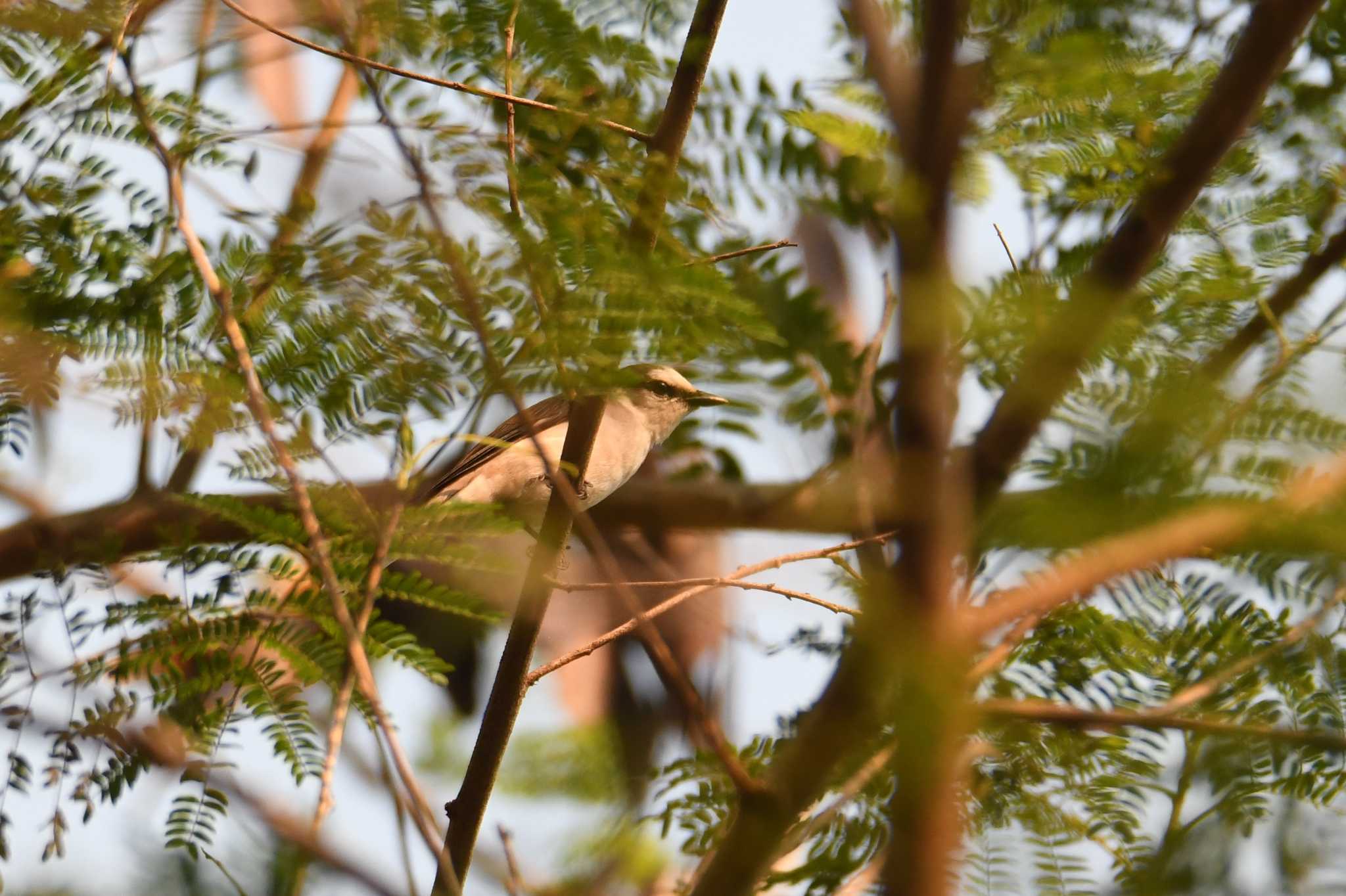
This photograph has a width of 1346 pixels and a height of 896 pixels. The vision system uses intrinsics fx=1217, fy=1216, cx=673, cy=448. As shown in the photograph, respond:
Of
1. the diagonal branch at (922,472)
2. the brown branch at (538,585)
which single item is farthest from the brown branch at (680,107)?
the diagonal branch at (922,472)

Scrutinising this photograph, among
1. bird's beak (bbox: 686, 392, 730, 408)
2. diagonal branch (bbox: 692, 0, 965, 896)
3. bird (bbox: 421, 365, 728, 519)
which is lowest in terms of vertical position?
diagonal branch (bbox: 692, 0, 965, 896)

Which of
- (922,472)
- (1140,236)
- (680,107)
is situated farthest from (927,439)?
(680,107)

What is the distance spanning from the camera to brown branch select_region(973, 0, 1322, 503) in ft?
4.84

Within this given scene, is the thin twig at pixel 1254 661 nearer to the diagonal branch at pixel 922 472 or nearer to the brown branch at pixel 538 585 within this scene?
the diagonal branch at pixel 922 472

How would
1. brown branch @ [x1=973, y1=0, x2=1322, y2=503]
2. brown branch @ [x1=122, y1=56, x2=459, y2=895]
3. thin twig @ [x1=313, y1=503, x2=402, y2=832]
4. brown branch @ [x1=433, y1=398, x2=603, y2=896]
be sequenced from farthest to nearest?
brown branch @ [x1=433, y1=398, x2=603, y2=896] < thin twig @ [x1=313, y1=503, x2=402, y2=832] < brown branch @ [x1=122, y1=56, x2=459, y2=895] < brown branch @ [x1=973, y1=0, x2=1322, y2=503]

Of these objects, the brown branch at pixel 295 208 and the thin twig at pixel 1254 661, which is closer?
the thin twig at pixel 1254 661

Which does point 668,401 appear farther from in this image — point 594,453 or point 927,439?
point 927,439

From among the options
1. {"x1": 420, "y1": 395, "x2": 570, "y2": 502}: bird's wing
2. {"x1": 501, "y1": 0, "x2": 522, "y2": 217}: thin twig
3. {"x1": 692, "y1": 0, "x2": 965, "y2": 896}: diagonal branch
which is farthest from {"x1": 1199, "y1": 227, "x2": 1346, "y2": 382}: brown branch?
{"x1": 420, "y1": 395, "x2": 570, "y2": 502}: bird's wing

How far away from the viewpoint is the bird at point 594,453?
4.76m

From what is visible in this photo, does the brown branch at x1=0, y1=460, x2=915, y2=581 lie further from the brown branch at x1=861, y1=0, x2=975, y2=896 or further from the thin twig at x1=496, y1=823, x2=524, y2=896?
the brown branch at x1=861, y1=0, x2=975, y2=896

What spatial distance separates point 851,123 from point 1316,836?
7.17 ft

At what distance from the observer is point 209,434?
111 inches

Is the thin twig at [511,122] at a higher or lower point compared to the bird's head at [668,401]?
lower

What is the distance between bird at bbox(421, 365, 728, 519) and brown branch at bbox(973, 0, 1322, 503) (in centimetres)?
319
